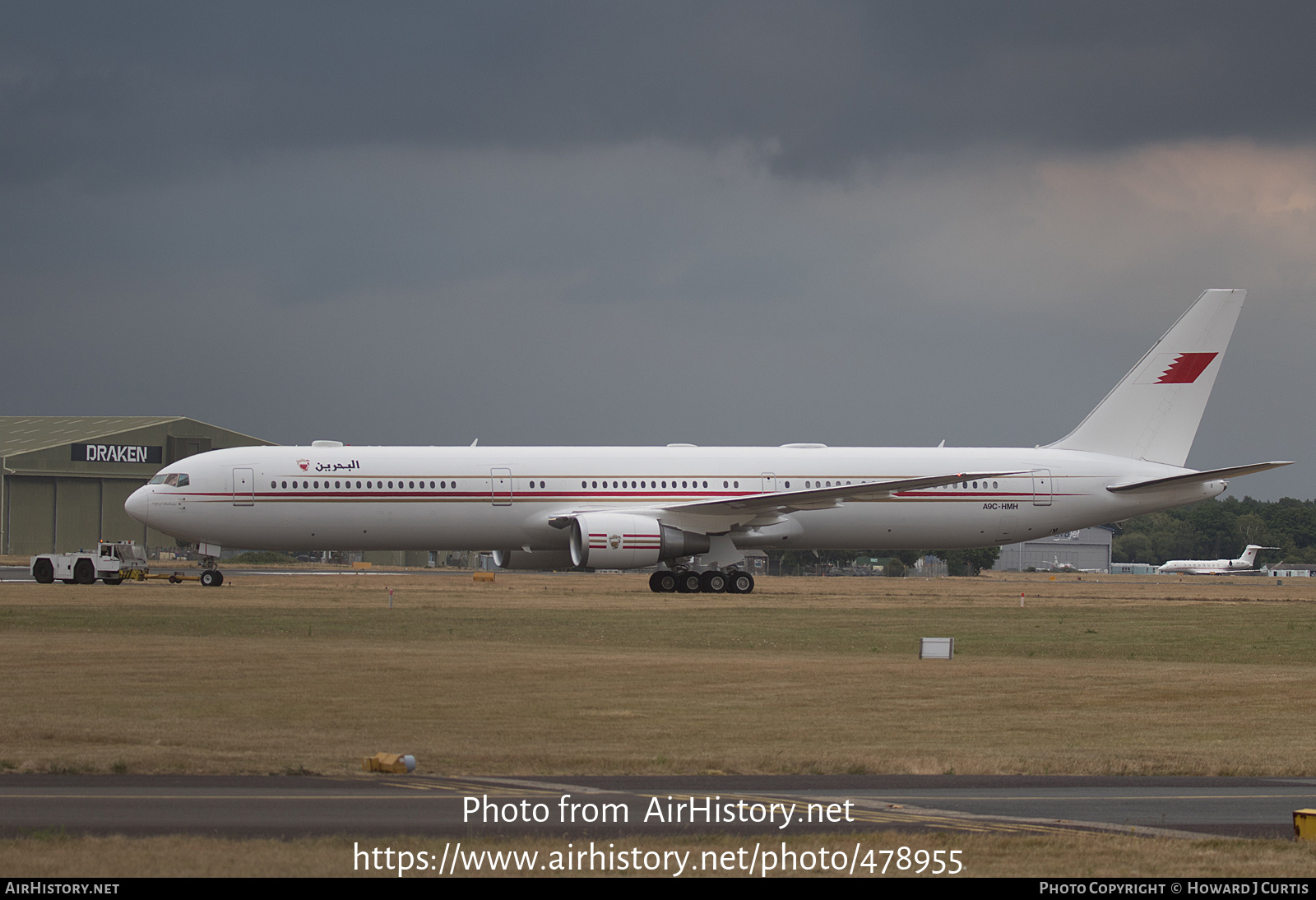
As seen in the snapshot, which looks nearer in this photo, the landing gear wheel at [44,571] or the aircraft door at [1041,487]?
the landing gear wheel at [44,571]

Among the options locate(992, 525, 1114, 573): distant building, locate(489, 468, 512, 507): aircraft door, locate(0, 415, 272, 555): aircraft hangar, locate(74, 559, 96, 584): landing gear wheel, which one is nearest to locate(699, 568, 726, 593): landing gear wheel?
locate(489, 468, 512, 507): aircraft door

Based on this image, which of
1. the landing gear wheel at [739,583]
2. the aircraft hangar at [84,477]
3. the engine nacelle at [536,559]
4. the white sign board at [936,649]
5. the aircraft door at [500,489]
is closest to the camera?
the white sign board at [936,649]

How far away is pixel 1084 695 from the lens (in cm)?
2038

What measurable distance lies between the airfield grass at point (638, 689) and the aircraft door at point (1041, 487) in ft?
33.1

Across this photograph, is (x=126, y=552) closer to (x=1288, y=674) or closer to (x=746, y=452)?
(x=746, y=452)

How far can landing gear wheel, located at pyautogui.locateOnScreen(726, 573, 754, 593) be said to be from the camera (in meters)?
45.5

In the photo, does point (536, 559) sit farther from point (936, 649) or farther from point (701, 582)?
point (936, 649)

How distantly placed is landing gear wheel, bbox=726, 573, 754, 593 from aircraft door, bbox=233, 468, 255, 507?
47.3 ft

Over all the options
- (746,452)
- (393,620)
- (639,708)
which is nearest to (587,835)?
(639,708)

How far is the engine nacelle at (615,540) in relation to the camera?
4222cm

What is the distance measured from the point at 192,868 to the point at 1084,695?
14.2 metres

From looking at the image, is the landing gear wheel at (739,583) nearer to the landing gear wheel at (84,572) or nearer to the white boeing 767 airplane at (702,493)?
the white boeing 767 airplane at (702,493)

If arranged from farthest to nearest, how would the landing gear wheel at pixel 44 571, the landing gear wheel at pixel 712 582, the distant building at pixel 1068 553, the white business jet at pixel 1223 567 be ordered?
the distant building at pixel 1068 553 → the white business jet at pixel 1223 567 → the landing gear wheel at pixel 44 571 → the landing gear wheel at pixel 712 582

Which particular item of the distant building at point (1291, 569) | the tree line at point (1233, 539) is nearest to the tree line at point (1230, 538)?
the tree line at point (1233, 539)
